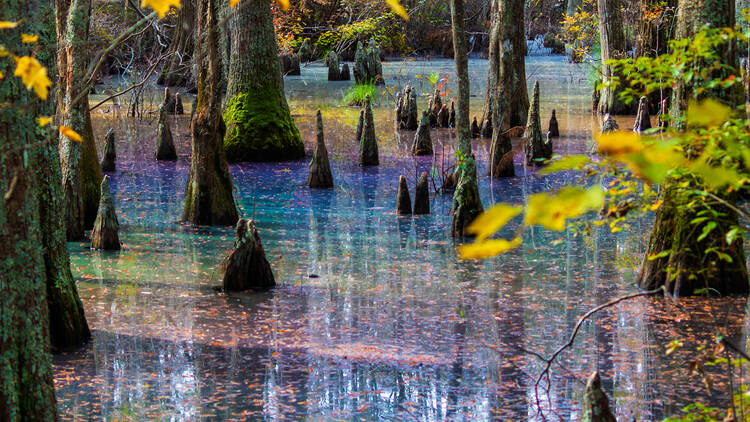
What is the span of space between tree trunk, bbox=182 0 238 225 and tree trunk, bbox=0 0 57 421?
4642 millimetres

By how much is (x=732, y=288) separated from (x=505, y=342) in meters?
1.95

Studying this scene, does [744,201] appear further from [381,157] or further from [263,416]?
[263,416]

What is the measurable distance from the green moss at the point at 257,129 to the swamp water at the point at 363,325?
2813 mm

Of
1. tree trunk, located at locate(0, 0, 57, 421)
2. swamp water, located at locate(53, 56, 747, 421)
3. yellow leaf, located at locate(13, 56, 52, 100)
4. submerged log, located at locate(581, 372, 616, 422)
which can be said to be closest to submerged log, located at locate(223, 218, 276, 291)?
swamp water, located at locate(53, 56, 747, 421)

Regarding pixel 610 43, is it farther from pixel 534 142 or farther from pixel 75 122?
pixel 75 122

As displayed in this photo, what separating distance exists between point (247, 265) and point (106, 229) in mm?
1849

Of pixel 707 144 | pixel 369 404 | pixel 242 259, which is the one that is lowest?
pixel 369 404

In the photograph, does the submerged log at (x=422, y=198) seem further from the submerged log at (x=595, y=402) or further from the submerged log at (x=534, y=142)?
the submerged log at (x=595, y=402)

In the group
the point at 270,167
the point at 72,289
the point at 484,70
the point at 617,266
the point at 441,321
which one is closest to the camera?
the point at 72,289

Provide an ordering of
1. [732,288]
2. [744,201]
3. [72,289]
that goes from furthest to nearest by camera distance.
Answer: [744,201]
[732,288]
[72,289]

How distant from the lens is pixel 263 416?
441 cm

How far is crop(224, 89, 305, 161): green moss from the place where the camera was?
504 inches

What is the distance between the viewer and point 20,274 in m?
3.62

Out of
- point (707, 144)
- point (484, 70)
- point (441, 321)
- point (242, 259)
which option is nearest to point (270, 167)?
point (242, 259)
